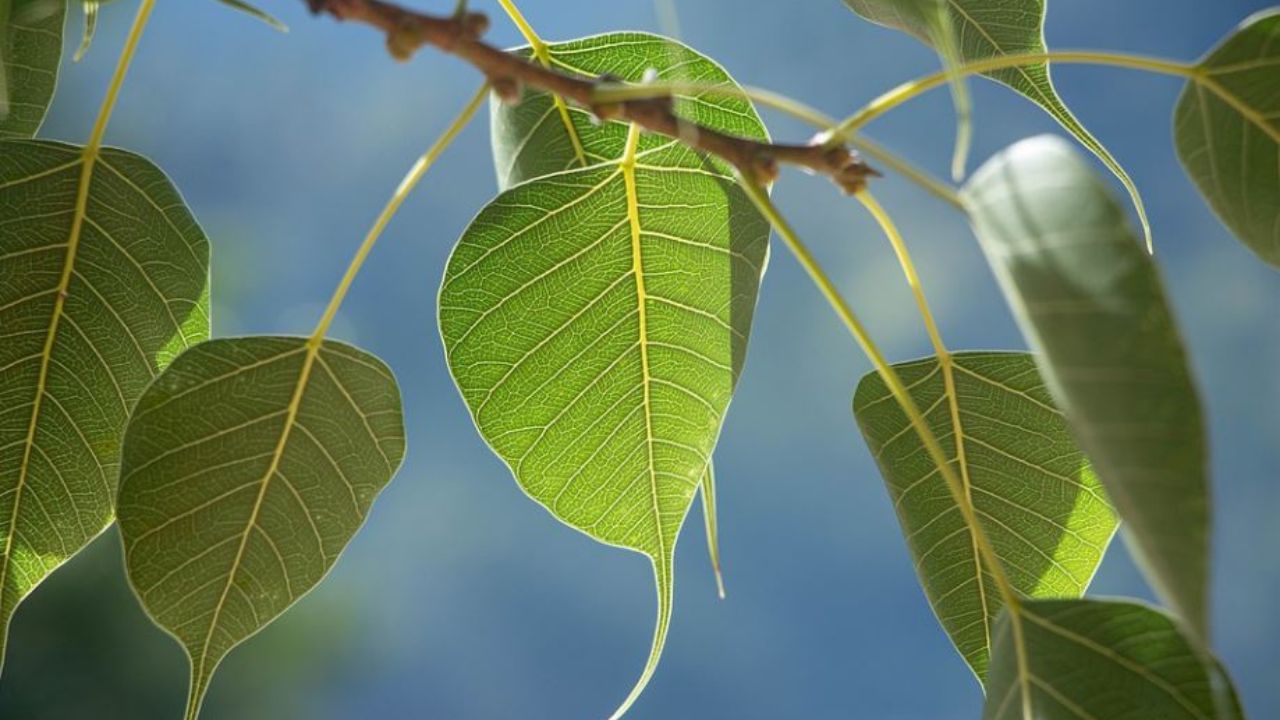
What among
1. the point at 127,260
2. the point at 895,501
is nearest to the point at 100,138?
the point at 127,260

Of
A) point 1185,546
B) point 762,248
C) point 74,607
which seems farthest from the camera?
point 74,607

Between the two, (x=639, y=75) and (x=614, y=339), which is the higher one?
(x=639, y=75)

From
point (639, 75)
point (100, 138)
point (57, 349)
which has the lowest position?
point (57, 349)

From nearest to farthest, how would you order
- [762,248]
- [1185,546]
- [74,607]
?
[1185,546] < [762,248] < [74,607]

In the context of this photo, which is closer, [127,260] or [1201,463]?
[1201,463]

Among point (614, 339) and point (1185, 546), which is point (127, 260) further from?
point (1185, 546)

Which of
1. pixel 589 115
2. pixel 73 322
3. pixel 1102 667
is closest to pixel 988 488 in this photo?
pixel 1102 667

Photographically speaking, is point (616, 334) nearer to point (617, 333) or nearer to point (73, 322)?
point (617, 333)

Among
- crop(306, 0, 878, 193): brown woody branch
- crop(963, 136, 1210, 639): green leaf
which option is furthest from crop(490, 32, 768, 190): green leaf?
crop(963, 136, 1210, 639): green leaf
